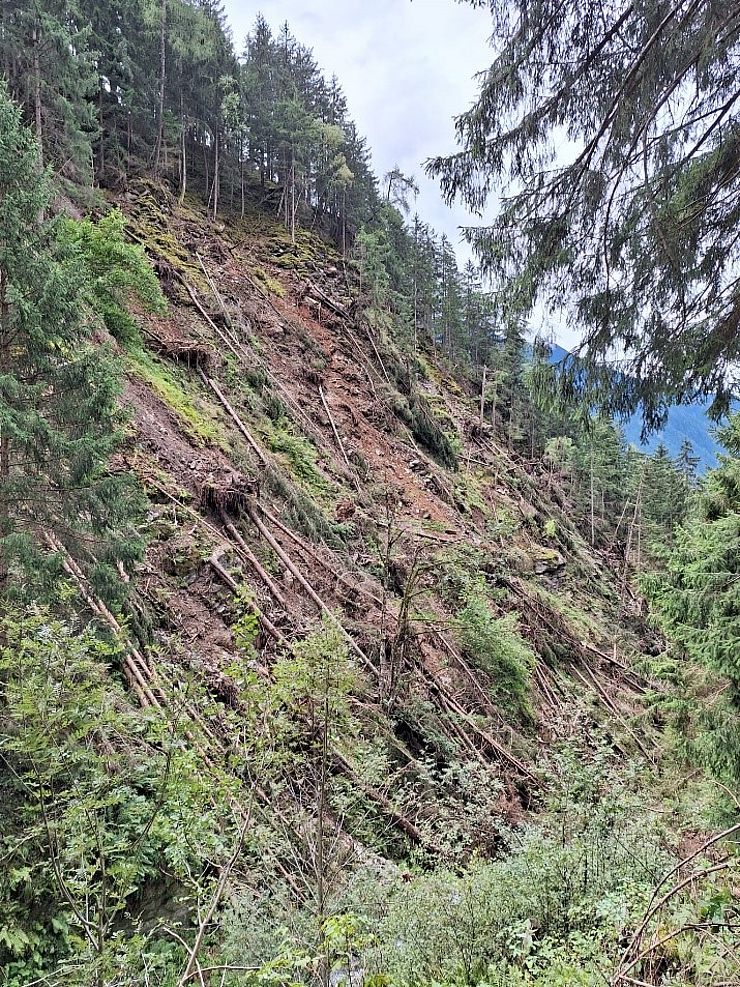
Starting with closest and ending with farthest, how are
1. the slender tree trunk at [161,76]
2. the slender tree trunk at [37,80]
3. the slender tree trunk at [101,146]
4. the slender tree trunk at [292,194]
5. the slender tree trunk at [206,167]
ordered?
the slender tree trunk at [37,80]
the slender tree trunk at [101,146]
the slender tree trunk at [161,76]
the slender tree trunk at [206,167]
the slender tree trunk at [292,194]

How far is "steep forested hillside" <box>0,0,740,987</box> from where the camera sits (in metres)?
3.72

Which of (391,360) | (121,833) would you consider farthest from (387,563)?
(391,360)

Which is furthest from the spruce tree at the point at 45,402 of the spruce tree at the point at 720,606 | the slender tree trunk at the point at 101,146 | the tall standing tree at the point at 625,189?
the slender tree trunk at the point at 101,146

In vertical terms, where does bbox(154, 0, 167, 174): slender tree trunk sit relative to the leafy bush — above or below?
above

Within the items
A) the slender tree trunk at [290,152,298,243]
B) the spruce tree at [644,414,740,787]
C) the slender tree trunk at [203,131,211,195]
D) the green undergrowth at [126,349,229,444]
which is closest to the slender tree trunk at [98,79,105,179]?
the slender tree trunk at [203,131,211,195]

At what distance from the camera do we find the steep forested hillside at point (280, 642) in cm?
372

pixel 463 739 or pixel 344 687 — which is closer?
pixel 344 687

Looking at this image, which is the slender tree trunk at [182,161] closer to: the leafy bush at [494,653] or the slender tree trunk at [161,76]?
the slender tree trunk at [161,76]

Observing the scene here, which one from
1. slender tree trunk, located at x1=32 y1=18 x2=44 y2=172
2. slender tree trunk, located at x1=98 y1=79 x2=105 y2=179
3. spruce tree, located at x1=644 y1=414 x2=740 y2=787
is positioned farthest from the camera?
slender tree trunk, located at x1=98 y1=79 x2=105 y2=179

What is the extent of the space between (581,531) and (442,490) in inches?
756

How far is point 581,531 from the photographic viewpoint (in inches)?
1399

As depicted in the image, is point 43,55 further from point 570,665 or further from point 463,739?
point 570,665

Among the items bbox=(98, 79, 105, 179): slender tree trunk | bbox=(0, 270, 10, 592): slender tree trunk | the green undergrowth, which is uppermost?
bbox=(98, 79, 105, 179): slender tree trunk

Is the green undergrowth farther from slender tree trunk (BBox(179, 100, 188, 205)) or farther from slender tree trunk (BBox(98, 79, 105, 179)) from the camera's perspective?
slender tree trunk (BBox(179, 100, 188, 205))
